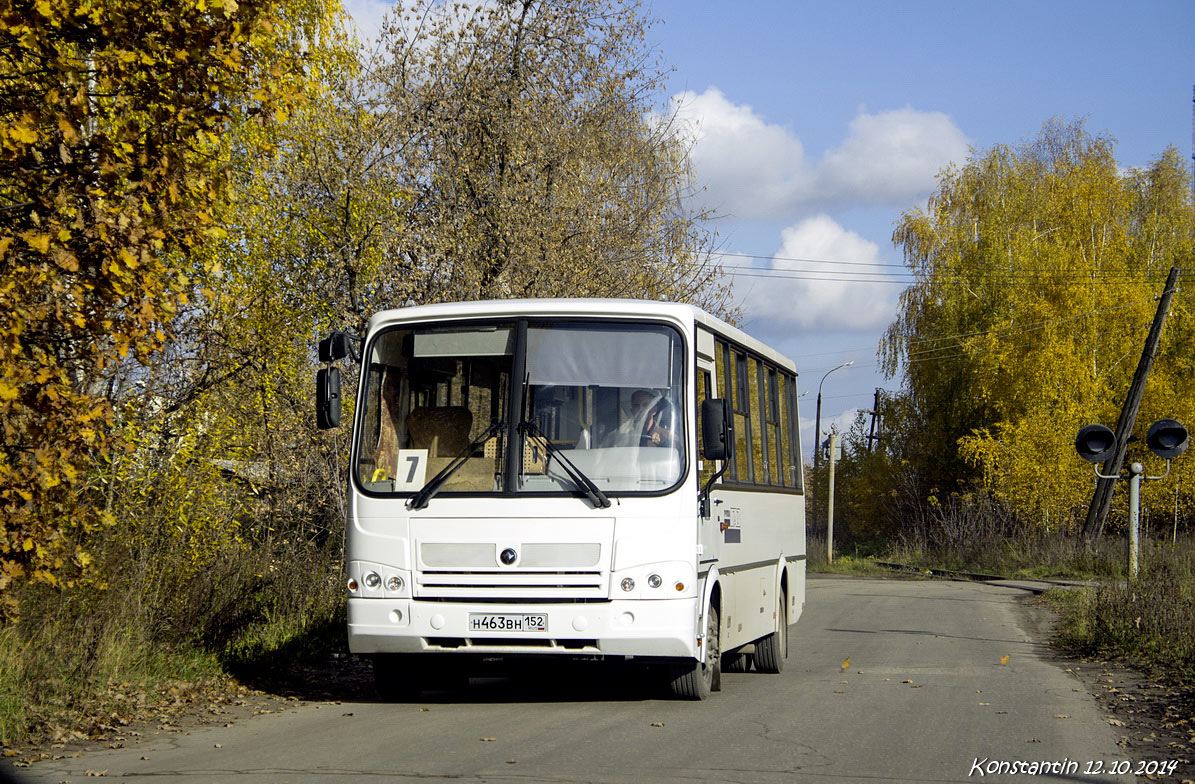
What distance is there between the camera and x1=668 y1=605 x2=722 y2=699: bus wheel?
11195 millimetres

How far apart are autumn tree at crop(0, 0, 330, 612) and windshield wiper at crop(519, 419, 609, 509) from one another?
2705 mm

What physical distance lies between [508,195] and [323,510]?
588 cm

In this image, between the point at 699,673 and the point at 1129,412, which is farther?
the point at 1129,412

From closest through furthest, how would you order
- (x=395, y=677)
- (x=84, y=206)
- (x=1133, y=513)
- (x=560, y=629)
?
1. (x=84, y=206)
2. (x=560, y=629)
3. (x=395, y=677)
4. (x=1133, y=513)

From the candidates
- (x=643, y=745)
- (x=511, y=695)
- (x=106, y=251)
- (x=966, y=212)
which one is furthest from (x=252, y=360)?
A: (x=966, y=212)

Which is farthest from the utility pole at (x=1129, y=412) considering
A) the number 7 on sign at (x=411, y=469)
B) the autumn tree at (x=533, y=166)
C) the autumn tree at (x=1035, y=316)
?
the number 7 on sign at (x=411, y=469)

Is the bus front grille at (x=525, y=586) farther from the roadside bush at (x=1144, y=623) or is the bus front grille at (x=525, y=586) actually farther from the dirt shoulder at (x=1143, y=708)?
the roadside bush at (x=1144, y=623)

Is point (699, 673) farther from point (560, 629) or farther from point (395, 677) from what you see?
point (395, 677)

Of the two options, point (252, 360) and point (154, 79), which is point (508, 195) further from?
point (154, 79)

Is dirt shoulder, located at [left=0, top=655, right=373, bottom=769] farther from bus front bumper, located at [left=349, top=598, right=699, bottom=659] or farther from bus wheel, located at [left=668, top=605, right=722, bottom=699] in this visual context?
bus wheel, located at [left=668, top=605, right=722, bottom=699]

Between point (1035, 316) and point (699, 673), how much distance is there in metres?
41.8

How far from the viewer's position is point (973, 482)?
51406 mm

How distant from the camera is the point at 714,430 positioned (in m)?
10.7

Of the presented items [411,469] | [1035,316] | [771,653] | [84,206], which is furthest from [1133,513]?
[1035,316]
